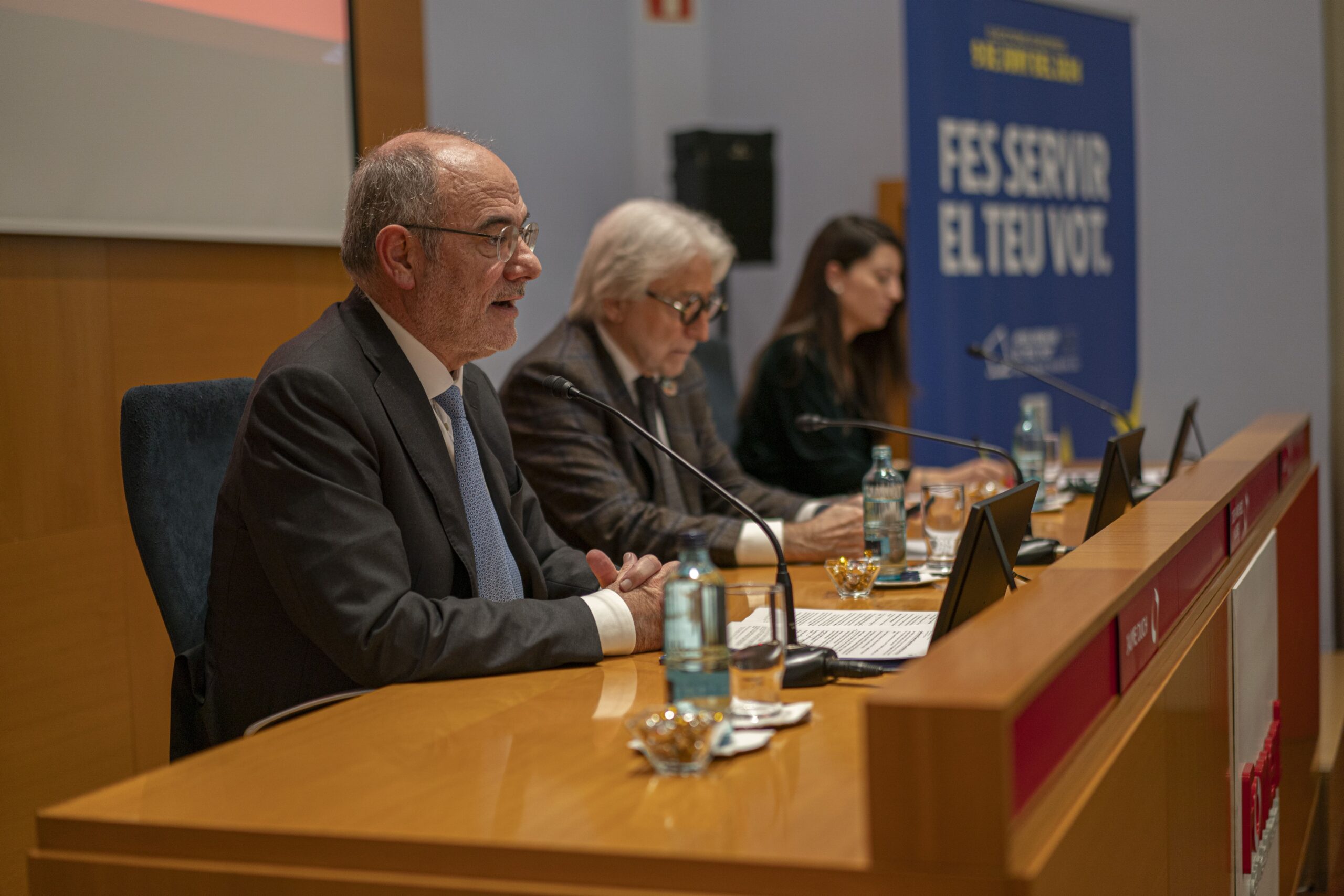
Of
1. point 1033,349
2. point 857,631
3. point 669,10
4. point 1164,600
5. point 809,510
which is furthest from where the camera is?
point 669,10

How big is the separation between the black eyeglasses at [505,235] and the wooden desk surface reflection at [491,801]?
2.29 ft

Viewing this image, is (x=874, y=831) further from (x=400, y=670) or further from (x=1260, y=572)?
(x=1260, y=572)

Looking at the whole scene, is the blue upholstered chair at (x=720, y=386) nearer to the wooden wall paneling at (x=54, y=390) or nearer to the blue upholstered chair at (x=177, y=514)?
the wooden wall paneling at (x=54, y=390)

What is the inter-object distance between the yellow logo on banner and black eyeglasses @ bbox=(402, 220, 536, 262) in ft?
8.89

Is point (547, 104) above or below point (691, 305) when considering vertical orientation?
above

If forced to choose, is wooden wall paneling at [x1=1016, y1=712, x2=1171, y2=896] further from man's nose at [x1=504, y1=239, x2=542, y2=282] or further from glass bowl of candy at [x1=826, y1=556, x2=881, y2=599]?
man's nose at [x1=504, y1=239, x2=542, y2=282]

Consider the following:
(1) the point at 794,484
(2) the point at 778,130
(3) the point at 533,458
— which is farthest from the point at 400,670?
(2) the point at 778,130

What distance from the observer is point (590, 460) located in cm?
238

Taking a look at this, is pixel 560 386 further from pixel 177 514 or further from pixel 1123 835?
pixel 1123 835

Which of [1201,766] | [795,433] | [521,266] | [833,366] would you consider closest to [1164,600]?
[1201,766]

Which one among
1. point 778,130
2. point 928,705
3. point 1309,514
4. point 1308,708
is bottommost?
point 1308,708

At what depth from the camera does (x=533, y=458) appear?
240 cm

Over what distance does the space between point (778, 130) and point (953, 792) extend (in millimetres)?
5454

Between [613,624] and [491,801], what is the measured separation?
21.5 inches
